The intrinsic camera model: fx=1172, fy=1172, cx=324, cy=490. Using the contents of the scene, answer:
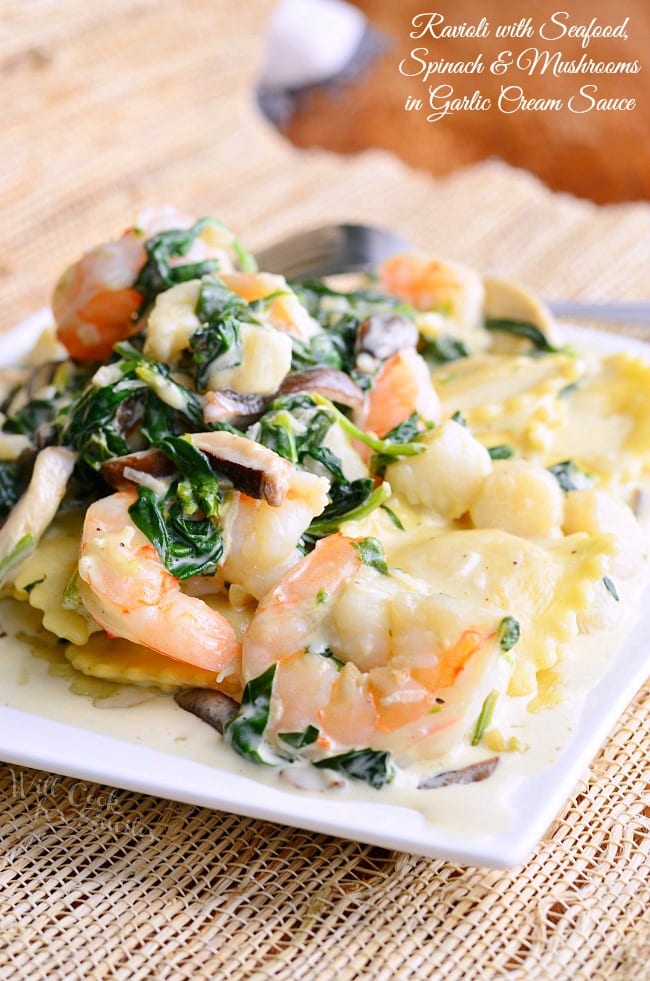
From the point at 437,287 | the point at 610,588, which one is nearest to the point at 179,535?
the point at 610,588

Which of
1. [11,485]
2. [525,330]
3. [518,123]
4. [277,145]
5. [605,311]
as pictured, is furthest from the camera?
[518,123]

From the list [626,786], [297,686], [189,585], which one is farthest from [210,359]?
[626,786]

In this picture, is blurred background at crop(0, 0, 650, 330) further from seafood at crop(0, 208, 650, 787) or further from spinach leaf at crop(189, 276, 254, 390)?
spinach leaf at crop(189, 276, 254, 390)

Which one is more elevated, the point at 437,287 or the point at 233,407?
the point at 233,407

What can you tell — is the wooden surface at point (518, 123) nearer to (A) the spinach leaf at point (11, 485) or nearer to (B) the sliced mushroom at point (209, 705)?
(A) the spinach leaf at point (11, 485)

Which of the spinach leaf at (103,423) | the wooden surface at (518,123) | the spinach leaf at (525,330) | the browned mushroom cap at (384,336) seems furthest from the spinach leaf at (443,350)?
the wooden surface at (518,123)

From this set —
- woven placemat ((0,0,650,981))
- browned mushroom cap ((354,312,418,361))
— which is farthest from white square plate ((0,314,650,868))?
browned mushroom cap ((354,312,418,361))

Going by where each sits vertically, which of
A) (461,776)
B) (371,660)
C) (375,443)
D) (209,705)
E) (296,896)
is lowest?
(296,896)

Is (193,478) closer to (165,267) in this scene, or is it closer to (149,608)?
(149,608)
